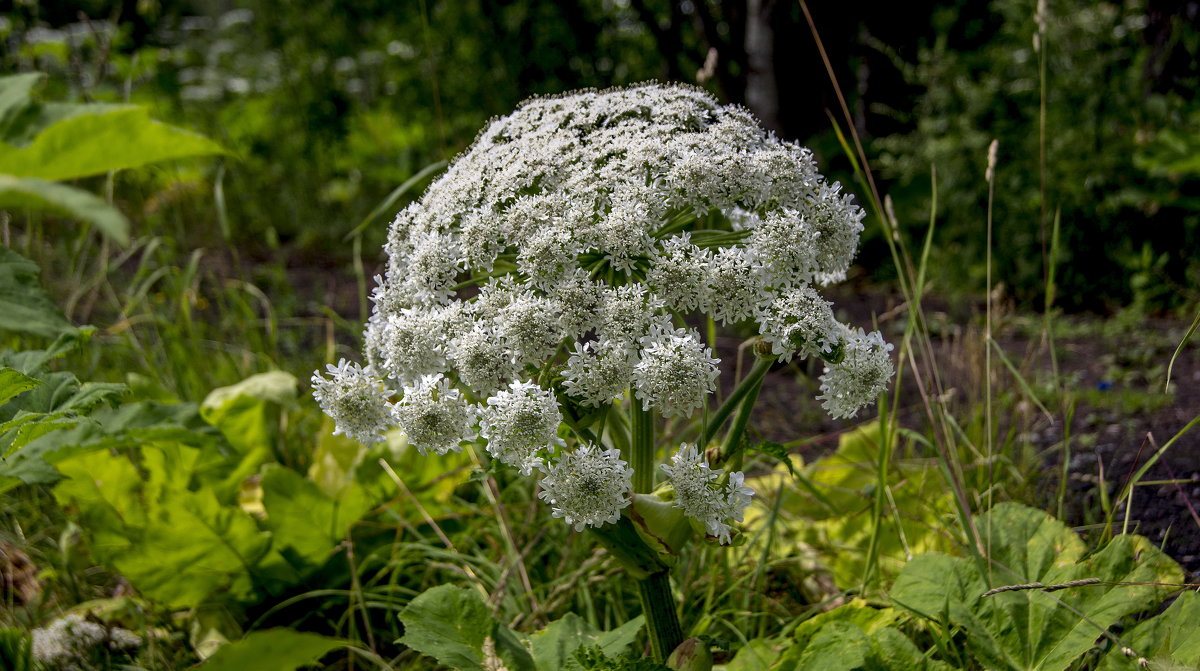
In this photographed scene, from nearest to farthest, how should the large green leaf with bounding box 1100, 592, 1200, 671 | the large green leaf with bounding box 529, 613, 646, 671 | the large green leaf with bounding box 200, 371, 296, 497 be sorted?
the large green leaf with bounding box 1100, 592, 1200, 671 < the large green leaf with bounding box 529, 613, 646, 671 < the large green leaf with bounding box 200, 371, 296, 497

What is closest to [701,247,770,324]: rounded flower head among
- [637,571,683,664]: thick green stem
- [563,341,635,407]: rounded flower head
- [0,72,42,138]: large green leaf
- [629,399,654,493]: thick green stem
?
[563,341,635,407]: rounded flower head

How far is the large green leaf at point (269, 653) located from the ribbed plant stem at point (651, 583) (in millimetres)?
590

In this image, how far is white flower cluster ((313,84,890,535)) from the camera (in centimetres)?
128

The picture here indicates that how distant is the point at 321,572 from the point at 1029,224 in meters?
3.67

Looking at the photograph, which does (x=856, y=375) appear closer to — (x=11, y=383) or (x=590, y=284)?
(x=590, y=284)

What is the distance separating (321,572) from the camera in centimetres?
233

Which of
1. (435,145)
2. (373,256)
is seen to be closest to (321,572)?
(373,256)

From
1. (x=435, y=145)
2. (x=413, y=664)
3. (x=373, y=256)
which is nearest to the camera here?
(x=413, y=664)

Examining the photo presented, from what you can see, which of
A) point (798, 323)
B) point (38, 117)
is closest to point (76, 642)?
point (38, 117)

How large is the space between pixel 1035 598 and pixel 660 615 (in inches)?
27.6

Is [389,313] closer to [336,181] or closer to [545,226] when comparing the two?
[545,226]

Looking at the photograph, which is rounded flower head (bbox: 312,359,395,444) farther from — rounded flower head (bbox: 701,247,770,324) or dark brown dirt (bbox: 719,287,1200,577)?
dark brown dirt (bbox: 719,287,1200,577)

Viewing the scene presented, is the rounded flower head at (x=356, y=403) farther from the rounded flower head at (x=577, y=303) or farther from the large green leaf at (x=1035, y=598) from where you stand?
the large green leaf at (x=1035, y=598)

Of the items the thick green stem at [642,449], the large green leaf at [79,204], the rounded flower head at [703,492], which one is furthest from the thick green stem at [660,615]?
the large green leaf at [79,204]
